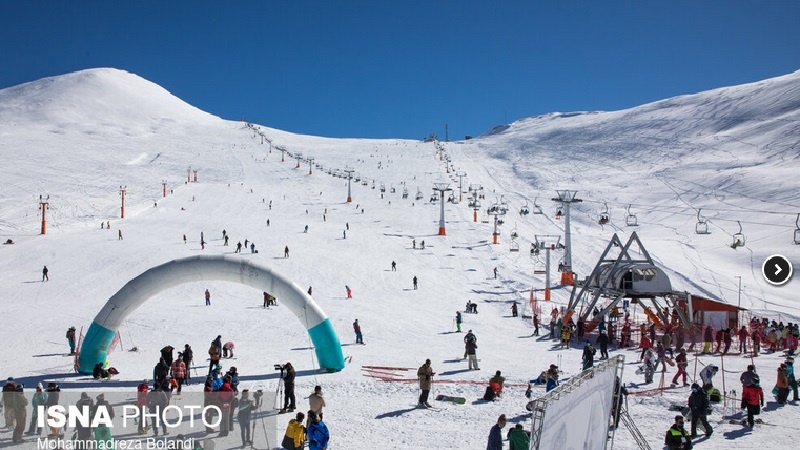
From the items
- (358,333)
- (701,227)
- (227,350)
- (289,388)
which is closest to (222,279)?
(227,350)

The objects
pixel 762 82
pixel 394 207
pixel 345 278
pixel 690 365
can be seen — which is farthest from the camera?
pixel 762 82

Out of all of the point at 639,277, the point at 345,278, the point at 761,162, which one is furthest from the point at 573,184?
the point at 639,277

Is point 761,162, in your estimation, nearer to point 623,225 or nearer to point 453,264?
point 623,225

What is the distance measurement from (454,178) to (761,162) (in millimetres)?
34700

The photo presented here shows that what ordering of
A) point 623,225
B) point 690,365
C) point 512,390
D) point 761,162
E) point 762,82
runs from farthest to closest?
point 762,82 → point 761,162 → point 623,225 → point 690,365 → point 512,390

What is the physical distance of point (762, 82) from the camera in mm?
115688

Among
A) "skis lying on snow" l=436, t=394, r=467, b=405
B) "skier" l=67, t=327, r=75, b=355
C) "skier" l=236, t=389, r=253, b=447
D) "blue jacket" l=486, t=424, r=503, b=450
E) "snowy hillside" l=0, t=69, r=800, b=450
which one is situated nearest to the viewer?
"blue jacket" l=486, t=424, r=503, b=450

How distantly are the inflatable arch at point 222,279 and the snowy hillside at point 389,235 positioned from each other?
94cm

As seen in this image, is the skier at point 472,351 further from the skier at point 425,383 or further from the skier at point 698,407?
the skier at point 698,407

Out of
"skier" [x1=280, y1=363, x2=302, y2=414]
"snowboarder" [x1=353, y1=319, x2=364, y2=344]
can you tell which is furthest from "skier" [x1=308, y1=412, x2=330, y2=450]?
"snowboarder" [x1=353, y1=319, x2=364, y2=344]

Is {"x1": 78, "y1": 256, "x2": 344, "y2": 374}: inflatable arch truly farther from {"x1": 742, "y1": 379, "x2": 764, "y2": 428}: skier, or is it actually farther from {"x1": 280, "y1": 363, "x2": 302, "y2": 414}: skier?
{"x1": 742, "y1": 379, "x2": 764, "y2": 428}: skier

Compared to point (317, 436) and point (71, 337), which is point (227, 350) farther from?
point (317, 436)

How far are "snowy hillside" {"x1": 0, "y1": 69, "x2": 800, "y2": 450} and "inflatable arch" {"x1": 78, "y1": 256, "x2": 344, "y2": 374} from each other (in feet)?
Answer: 3.08

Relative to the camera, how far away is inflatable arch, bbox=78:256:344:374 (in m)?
16.8
